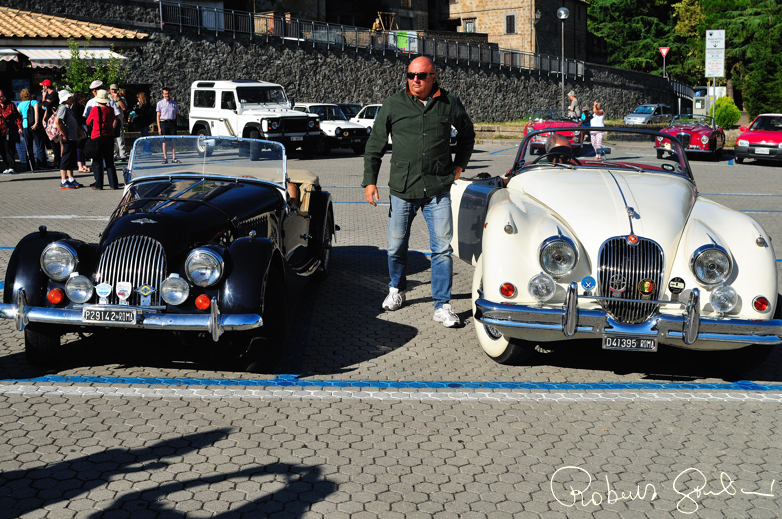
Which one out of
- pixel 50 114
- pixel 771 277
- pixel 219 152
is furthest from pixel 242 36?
pixel 771 277

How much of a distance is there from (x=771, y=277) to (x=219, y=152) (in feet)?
14.4

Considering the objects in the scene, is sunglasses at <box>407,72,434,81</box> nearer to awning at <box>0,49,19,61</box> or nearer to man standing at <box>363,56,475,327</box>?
man standing at <box>363,56,475,327</box>

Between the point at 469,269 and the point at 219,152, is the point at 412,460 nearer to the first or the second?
the point at 219,152

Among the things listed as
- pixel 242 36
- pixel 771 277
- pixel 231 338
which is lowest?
pixel 231 338

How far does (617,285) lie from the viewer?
5102mm

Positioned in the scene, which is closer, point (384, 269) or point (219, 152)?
point (219, 152)

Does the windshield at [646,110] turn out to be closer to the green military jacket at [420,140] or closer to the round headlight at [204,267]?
the green military jacket at [420,140]

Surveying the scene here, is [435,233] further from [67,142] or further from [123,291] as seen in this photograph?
[67,142]

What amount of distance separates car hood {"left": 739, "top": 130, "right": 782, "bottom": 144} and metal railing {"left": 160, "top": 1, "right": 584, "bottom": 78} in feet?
74.5

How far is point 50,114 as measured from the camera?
18.6 metres

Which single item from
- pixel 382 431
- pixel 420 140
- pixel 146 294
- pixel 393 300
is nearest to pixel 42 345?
pixel 146 294

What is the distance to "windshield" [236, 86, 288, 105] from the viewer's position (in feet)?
76.4

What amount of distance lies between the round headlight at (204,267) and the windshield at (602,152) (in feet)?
9.66

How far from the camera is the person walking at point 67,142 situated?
15.5m
